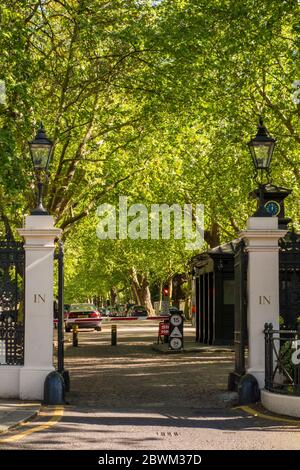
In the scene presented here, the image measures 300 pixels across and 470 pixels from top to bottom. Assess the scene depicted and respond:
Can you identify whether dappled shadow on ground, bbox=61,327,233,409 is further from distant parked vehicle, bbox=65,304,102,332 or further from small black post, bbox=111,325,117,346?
distant parked vehicle, bbox=65,304,102,332

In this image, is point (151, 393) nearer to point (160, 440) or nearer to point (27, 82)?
point (160, 440)

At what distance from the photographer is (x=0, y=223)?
35.7 metres

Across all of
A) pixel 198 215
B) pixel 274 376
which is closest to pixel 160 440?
pixel 274 376

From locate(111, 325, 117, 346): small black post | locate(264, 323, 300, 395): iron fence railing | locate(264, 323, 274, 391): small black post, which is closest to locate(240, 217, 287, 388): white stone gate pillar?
locate(264, 323, 300, 395): iron fence railing

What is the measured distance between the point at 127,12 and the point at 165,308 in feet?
123

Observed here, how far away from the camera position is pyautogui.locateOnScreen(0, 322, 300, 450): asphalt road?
995 centimetres

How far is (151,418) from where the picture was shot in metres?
12.4

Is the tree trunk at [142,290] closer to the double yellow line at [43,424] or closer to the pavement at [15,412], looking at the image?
the pavement at [15,412]

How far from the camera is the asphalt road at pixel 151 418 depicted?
392 inches

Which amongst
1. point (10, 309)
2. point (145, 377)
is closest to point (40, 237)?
point (10, 309)

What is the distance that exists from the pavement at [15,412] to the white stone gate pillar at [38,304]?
0.48m

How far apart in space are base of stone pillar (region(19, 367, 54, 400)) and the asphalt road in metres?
0.65

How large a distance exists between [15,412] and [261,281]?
4697 mm

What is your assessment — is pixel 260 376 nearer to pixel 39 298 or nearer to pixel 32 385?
pixel 32 385
